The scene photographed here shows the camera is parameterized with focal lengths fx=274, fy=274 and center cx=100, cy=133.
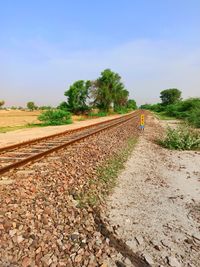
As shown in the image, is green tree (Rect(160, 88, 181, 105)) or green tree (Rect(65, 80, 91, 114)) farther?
green tree (Rect(160, 88, 181, 105))

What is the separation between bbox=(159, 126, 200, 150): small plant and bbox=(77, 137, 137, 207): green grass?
408cm

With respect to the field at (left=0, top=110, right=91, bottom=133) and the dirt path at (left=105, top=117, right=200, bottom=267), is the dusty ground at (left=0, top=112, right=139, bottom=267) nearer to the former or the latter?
the dirt path at (left=105, top=117, right=200, bottom=267)

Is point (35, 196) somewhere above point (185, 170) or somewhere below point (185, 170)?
above

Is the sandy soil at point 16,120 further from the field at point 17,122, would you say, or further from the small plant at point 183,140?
the small plant at point 183,140

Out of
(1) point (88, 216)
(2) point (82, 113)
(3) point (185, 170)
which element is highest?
(1) point (88, 216)

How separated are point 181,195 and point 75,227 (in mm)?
2754

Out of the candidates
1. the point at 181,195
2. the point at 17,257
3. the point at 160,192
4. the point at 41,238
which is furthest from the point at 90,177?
the point at 17,257

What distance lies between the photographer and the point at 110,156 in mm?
9484

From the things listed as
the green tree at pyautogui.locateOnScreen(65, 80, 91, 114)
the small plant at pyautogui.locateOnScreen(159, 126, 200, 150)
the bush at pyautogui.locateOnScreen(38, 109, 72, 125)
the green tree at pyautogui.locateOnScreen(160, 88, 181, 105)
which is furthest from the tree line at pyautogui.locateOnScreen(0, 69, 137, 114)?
the green tree at pyautogui.locateOnScreen(160, 88, 181, 105)

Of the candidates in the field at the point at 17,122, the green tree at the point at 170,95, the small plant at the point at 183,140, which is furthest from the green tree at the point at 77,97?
the green tree at the point at 170,95

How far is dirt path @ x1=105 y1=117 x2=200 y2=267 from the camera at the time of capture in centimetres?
355

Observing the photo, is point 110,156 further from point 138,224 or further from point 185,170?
point 138,224

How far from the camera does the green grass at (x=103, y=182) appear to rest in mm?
5199

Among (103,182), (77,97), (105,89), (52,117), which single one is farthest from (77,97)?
(103,182)
